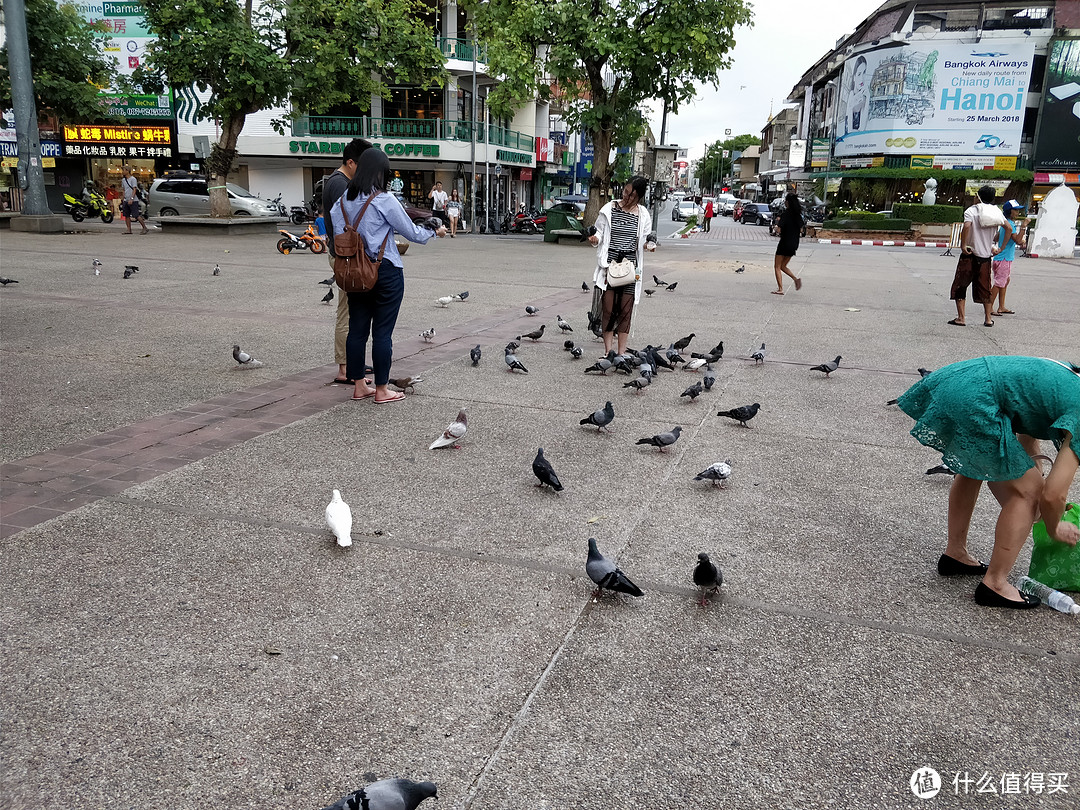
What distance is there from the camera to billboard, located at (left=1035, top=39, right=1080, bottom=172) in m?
47.0

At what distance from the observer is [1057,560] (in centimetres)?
366

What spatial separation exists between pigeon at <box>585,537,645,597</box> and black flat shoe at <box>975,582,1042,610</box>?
4.97 feet

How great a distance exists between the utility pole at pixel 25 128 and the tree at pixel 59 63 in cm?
346

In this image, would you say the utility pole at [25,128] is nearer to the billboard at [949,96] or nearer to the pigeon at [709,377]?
the pigeon at [709,377]

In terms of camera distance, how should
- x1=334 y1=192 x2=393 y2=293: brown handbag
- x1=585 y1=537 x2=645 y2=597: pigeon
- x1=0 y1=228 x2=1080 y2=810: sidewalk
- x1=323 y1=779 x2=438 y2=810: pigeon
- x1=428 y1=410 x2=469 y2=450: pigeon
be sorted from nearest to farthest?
x1=323 y1=779 x2=438 y2=810: pigeon < x1=0 y1=228 x2=1080 y2=810: sidewalk < x1=585 y1=537 x2=645 y2=597: pigeon < x1=428 y1=410 x2=469 y2=450: pigeon < x1=334 y1=192 x2=393 y2=293: brown handbag

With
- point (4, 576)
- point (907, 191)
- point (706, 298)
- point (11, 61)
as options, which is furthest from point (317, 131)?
point (4, 576)

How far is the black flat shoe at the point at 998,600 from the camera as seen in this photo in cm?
358

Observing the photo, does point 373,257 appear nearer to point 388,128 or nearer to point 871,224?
point 871,224

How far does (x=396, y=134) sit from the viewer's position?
38344 millimetres

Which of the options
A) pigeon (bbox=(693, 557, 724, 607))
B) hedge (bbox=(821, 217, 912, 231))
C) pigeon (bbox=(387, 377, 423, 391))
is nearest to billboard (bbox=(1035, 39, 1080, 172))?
hedge (bbox=(821, 217, 912, 231))

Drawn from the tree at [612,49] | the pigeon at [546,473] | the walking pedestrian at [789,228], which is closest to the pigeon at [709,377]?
the pigeon at [546,473]

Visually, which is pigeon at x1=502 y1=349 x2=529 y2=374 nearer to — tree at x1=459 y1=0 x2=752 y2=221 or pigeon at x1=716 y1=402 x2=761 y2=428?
pigeon at x1=716 y1=402 x2=761 y2=428

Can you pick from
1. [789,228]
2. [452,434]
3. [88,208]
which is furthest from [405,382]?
[88,208]

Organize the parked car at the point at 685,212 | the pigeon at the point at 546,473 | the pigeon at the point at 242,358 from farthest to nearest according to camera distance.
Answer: the parked car at the point at 685,212 → the pigeon at the point at 242,358 → the pigeon at the point at 546,473
